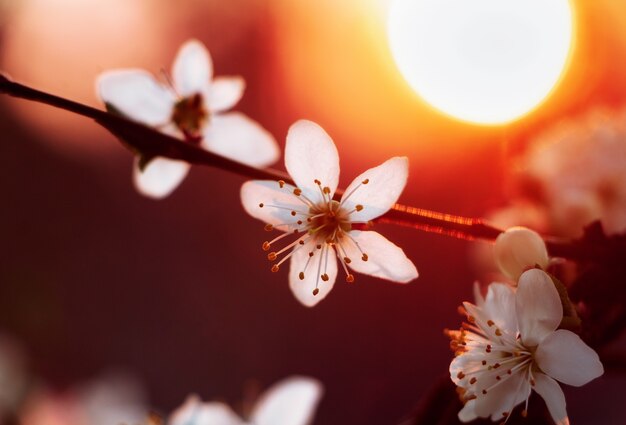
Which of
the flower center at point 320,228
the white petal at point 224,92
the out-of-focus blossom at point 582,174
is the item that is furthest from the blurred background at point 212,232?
the flower center at point 320,228

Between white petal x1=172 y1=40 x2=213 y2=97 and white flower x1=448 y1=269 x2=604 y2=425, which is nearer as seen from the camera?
white flower x1=448 y1=269 x2=604 y2=425

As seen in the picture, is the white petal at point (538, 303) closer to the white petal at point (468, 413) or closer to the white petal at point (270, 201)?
the white petal at point (468, 413)

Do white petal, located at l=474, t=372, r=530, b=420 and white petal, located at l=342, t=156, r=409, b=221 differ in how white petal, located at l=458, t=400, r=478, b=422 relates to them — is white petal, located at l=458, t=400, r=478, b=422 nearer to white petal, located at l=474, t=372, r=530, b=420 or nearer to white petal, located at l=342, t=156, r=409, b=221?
white petal, located at l=474, t=372, r=530, b=420

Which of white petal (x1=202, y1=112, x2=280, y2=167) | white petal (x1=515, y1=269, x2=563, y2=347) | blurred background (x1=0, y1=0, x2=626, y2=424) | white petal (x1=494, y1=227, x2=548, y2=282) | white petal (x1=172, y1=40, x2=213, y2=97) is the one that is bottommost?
white petal (x1=515, y1=269, x2=563, y2=347)

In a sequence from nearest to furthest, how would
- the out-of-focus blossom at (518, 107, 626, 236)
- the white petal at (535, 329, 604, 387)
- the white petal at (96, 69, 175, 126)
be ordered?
the white petal at (535, 329, 604, 387) < the white petal at (96, 69, 175, 126) < the out-of-focus blossom at (518, 107, 626, 236)

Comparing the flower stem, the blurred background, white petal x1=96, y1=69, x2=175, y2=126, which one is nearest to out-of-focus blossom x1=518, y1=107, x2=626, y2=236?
the flower stem

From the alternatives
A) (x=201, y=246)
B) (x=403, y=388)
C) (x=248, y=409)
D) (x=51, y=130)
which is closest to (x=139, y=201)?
(x=201, y=246)

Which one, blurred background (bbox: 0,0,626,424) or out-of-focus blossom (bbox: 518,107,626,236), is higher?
blurred background (bbox: 0,0,626,424)

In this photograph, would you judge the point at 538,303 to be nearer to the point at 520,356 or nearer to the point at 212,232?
the point at 520,356
